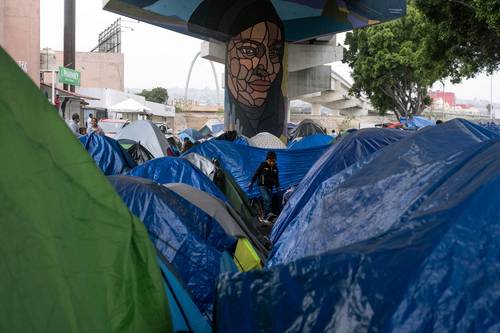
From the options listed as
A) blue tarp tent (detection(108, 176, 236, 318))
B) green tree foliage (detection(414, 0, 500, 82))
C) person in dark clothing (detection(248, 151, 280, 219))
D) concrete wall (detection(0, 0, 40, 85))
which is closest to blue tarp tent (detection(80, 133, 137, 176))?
person in dark clothing (detection(248, 151, 280, 219))

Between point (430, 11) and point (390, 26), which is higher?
point (390, 26)

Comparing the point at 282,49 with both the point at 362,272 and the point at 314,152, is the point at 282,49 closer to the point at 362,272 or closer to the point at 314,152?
the point at 314,152

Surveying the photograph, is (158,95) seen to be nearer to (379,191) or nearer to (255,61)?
(255,61)

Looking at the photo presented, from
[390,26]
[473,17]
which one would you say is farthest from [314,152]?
[390,26]

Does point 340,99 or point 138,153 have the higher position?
point 340,99

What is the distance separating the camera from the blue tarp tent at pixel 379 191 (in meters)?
3.50

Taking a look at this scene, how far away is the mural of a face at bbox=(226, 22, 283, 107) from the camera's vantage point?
2419 cm

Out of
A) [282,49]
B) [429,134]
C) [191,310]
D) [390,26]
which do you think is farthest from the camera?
[390,26]

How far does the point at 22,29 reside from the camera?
84.3 ft

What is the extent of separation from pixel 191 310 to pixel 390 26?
107ft

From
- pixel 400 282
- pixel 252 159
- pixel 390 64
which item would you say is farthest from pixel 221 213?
pixel 390 64

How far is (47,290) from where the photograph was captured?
2.30 meters

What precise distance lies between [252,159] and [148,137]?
4046mm

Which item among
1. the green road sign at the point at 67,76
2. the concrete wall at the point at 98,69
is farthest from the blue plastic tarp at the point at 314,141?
the concrete wall at the point at 98,69
